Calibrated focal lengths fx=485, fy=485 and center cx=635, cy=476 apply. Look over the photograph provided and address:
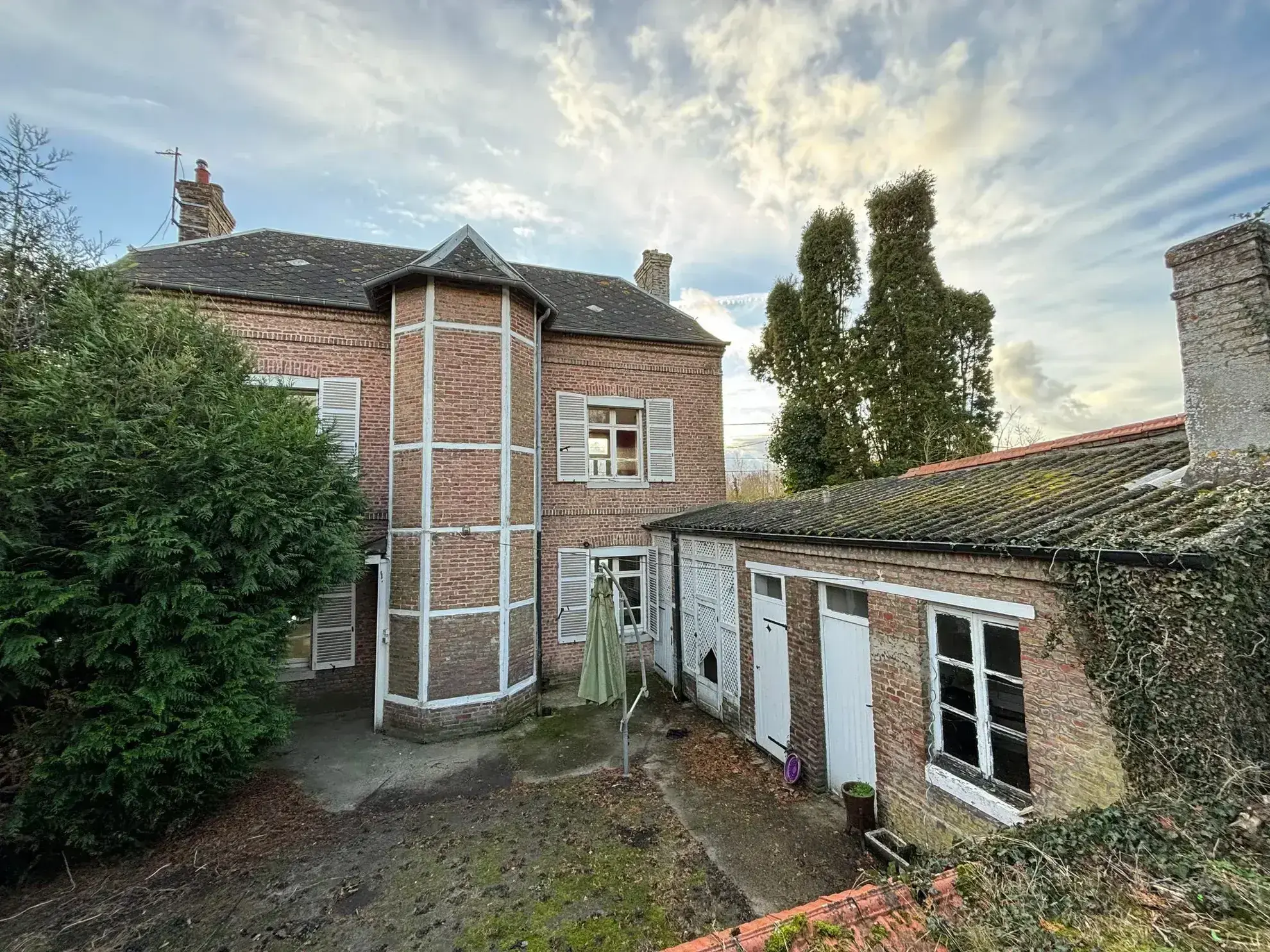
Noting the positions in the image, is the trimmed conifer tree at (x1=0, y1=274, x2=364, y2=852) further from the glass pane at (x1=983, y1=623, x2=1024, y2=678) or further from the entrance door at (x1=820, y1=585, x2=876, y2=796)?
the glass pane at (x1=983, y1=623, x2=1024, y2=678)

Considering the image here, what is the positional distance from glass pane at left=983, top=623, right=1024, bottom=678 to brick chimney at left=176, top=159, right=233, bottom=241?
1535cm

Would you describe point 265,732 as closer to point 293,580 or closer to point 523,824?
point 293,580

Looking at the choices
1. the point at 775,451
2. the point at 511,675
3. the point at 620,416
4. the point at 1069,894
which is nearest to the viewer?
the point at 1069,894

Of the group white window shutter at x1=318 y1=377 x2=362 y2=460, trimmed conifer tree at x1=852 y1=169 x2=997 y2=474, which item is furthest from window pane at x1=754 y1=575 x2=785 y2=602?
trimmed conifer tree at x1=852 y1=169 x2=997 y2=474

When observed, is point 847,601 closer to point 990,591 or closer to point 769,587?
point 769,587

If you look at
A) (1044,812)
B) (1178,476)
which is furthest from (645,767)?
(1178,476)

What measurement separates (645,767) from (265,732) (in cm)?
460

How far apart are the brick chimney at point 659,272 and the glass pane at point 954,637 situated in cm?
1143

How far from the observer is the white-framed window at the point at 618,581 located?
1006 cm

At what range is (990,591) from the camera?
12.3ft

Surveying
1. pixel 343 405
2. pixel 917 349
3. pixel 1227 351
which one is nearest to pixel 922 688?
pixel 1227 351

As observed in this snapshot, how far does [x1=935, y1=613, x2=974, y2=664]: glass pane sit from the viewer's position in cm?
413

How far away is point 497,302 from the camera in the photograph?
838 centimetres

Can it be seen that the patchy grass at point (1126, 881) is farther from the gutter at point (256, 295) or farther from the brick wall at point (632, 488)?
the gutter at point (256, 295)
